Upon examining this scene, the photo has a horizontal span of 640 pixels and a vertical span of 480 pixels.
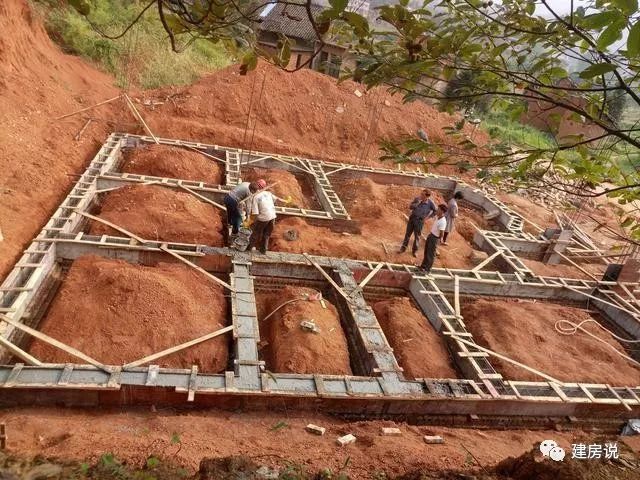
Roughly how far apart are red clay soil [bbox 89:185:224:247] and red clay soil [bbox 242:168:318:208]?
196 centimetres

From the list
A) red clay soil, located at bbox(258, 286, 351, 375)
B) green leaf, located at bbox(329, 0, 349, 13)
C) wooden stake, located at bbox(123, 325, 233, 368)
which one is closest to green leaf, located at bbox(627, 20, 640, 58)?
green leaf, located at bbox(329, 0, 349, 13)

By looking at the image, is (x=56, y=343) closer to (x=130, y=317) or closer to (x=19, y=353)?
(x=19, y=353)

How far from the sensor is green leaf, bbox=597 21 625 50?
4.80ft

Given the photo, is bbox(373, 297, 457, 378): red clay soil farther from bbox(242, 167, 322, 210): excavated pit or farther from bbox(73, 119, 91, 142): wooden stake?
bbox(73, 119, 91, 142): wooden stake

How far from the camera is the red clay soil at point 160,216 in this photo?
26.3ft

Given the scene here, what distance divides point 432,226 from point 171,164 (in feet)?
20.2

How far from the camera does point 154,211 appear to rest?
833 cm

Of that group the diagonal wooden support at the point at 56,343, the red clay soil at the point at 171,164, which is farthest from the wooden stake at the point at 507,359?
the red clay soil at the point at 171,164

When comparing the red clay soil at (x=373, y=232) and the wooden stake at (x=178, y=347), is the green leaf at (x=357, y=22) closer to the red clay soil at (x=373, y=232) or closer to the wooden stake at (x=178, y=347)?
the wooden stake at (x=178, y=347)

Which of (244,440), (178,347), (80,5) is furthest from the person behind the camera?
(178,347)

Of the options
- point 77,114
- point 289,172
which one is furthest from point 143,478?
point 77,114

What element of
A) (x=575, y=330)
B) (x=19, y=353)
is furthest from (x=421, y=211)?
(x=19, y=353)

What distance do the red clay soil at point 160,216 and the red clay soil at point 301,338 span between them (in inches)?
77.4

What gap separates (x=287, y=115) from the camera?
16.2 meters
